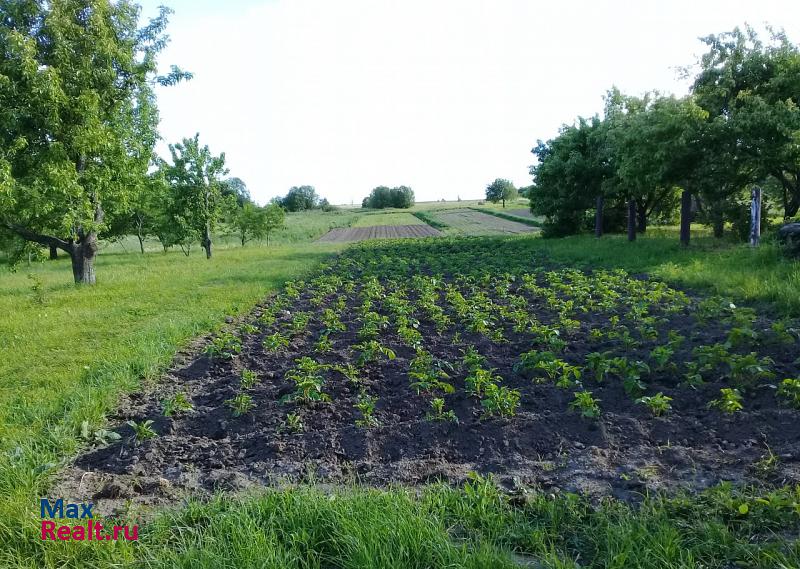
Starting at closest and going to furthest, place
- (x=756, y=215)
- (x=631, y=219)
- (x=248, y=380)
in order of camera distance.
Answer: (x=248, y=380) → (x=756, y=215) → (x=631, y=219)

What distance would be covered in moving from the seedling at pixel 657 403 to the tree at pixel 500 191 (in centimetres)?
9733

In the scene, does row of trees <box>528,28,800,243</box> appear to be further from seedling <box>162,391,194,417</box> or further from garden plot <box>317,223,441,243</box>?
garden plot <box>317,223,441,243</box>

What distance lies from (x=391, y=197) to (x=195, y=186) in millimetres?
95324

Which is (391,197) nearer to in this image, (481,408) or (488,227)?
(488,227)

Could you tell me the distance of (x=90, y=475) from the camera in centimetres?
413

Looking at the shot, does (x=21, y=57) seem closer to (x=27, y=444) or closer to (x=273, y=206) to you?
(x=27, y=444)

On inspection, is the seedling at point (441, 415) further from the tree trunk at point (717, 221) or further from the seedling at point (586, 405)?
the tree trunk at point (717, 221)

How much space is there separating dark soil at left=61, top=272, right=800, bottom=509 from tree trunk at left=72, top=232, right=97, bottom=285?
11.5 m

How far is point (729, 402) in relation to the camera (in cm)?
448

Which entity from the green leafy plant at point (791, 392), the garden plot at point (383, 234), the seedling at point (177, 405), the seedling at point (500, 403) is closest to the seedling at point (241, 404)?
the seedling at point (177, 405)

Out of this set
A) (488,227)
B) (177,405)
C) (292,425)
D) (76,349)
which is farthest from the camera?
(488,227)

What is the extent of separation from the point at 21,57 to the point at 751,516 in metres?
16.2

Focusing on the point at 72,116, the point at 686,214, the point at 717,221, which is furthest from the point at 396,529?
the point at 717,221

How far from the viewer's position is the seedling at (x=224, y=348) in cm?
716
